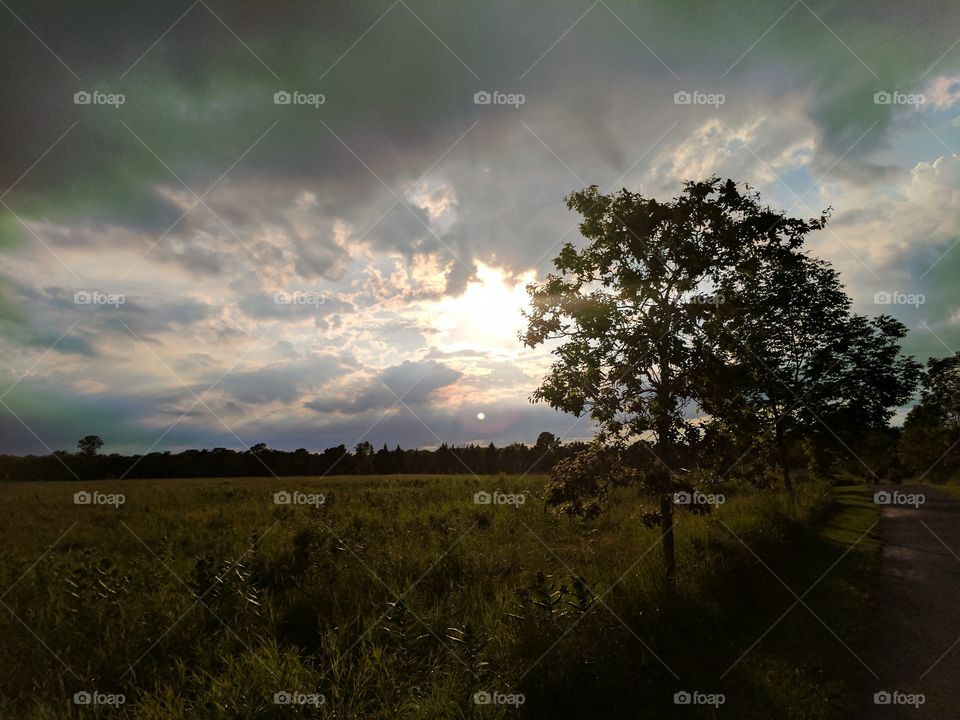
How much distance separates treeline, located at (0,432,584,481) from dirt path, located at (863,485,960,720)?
3103 cm

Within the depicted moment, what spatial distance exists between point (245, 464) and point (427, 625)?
62.1m

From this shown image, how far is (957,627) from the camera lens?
7.45 meters

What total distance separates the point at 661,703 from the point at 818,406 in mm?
20605

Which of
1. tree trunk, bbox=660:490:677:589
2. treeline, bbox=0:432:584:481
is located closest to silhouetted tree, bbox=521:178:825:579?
tree trunk, bbox=660:490:677:589

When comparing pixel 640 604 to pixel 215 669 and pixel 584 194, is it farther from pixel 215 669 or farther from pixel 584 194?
pixel 584 194

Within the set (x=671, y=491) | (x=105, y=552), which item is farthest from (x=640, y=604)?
(x=105, y=552)

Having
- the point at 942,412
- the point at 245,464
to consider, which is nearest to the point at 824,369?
the point at 942,412

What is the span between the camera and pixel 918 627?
7.48 meters

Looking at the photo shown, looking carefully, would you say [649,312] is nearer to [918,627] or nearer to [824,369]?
[918,627]

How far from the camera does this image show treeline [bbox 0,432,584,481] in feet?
152

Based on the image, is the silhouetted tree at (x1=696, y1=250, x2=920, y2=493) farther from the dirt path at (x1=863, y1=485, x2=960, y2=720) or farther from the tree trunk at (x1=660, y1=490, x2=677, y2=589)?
the tree trunk at (x1=660, y1=490, x2=677, y2=589)

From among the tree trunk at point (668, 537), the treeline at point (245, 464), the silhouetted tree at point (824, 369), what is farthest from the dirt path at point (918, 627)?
the treeline at point (245, 464)

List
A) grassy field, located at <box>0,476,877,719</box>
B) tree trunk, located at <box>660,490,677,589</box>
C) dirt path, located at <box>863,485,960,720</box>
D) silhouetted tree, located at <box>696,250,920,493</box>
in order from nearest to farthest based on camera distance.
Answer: grassy field, located at <box>0,476,877,719</box> → dirt path, located at <box>863,485,960,720</box> → tree trunk, located at <box>660,490,677,589</box> → silhouetted tree, located at <box>696,250,920,493</box>

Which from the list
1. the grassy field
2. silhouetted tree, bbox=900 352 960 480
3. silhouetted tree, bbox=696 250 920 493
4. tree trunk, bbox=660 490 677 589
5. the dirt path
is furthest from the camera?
silhouetted tree, bbox=900 352 960 480
